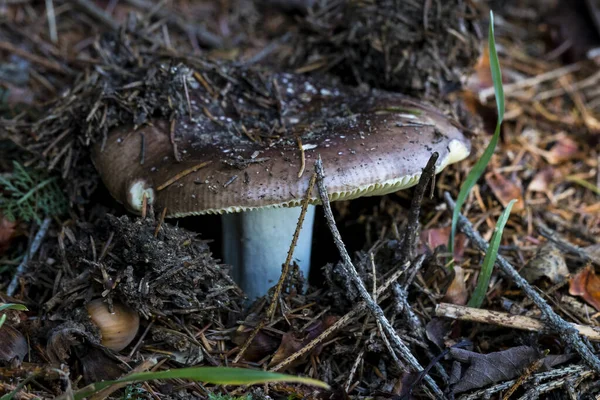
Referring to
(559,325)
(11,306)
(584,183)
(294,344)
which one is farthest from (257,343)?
(584,183)

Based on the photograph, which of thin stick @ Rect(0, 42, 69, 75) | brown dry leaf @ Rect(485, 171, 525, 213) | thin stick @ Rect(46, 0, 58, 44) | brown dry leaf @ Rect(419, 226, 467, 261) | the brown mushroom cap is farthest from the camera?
thin stick @ Rect(46, 0, 58, 44)

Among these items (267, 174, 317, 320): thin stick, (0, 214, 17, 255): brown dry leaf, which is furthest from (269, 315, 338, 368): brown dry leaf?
(0, 214, 17, 255): brown dry leaf

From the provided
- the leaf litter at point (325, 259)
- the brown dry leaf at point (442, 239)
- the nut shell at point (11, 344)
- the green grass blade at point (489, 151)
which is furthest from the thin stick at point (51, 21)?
the green grass blade at point (489, 151)

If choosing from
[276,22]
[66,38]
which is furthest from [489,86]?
[66,38]

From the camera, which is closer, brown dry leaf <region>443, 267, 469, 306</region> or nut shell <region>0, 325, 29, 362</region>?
nut shell <region>0, 325, 29, 362</region>

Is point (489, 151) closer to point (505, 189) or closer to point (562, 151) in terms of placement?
point (505, 189)

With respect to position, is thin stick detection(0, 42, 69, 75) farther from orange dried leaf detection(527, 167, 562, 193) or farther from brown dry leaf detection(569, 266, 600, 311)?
brown dry leaf detection(569, 266, 600, 311)

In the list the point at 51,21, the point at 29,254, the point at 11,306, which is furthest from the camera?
the point at 51,21
